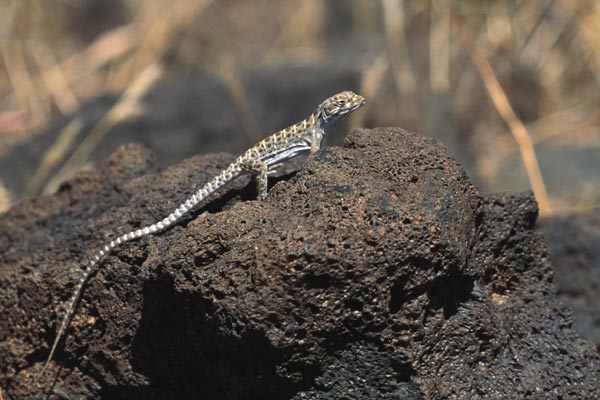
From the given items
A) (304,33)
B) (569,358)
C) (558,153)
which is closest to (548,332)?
(569,358)

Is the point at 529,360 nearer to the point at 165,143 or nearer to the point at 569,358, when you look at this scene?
the point at 569,358

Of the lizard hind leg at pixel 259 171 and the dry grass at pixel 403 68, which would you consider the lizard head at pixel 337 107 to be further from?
the dry grass at pixel 403 68

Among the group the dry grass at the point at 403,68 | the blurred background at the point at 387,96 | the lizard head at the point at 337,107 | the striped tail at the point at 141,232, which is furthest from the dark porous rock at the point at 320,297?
the dry grass at the point at 403,68

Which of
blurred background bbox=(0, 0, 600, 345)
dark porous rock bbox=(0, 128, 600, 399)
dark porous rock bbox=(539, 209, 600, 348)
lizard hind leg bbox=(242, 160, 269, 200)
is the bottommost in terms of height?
dark porous rock bbox=(0, 128, 600, 399)

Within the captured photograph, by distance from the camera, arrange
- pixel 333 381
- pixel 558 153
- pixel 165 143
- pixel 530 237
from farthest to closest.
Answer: pixel 558 153, pixel 165 143, pixel 530 237, pixel 333 381

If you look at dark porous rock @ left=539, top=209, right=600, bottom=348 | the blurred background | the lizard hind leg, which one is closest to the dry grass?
the blurred background

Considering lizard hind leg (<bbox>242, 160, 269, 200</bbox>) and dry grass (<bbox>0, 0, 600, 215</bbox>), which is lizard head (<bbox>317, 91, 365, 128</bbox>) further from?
dry grass (<bbox>0, 0, 600, 215</bbox>)
